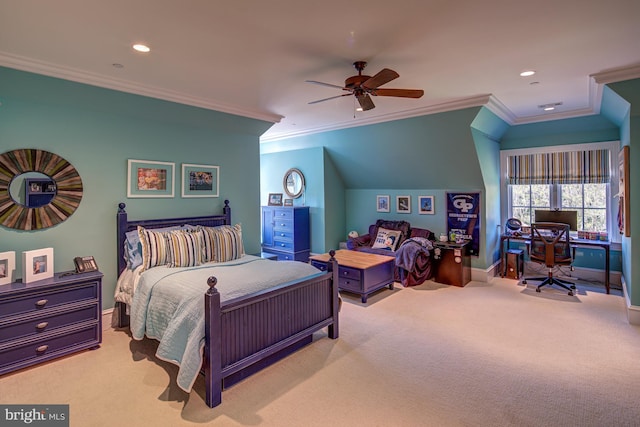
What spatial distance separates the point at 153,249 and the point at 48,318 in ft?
3.36

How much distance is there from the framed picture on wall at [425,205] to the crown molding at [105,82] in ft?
11.2

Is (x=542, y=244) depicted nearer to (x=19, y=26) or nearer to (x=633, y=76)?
(x=633, y=76)

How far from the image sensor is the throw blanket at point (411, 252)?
17.0 ft

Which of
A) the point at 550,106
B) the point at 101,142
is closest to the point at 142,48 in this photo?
the point at 101,142

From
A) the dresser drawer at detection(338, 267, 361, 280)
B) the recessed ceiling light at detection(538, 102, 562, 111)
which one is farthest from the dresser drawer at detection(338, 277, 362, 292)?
the recessed ceiling light at detection(538, 102, 562, 111)

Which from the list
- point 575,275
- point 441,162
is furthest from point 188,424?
point 575,275

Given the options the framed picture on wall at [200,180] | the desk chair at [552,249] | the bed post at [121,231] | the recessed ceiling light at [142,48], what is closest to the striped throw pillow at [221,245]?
the framed picture on wall at [200,180]

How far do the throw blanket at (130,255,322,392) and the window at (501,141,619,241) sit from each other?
457 centimetres

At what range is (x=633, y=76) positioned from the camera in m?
3.45

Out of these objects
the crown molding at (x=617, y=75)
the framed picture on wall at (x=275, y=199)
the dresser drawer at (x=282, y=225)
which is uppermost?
the crown molding at (x=617, y=75)

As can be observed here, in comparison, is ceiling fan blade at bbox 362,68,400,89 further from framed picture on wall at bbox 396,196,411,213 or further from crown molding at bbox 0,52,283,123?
framed picture on wall at bbox 396,196,411,213

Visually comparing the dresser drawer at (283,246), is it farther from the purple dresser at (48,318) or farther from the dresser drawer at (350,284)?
the purple dresser at (48,318)

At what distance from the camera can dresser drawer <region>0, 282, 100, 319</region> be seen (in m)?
2.77

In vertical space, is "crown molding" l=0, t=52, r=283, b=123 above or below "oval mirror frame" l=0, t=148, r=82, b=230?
above
